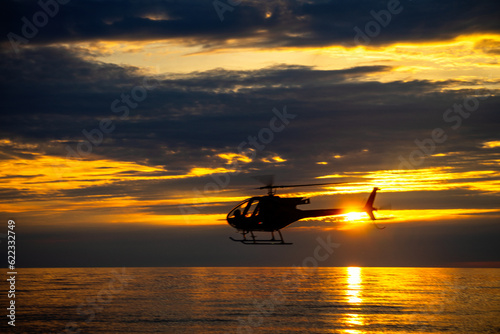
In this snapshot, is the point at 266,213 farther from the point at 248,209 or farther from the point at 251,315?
the point at 251,315

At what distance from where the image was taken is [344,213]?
149ft

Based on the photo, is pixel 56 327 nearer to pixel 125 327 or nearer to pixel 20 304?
pixel 125 327

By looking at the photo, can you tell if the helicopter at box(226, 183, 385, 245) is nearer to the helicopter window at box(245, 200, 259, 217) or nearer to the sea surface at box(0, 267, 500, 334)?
the helicopter window at box(245, 200, 259, 217)

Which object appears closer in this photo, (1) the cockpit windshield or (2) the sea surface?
(1) the cockpit windshield

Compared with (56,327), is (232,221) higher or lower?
lower

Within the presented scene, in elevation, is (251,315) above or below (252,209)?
above

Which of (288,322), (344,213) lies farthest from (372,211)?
(288,322)

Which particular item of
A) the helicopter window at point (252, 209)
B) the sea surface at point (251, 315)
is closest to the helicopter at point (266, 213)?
the helicopter window at point (252, 209)

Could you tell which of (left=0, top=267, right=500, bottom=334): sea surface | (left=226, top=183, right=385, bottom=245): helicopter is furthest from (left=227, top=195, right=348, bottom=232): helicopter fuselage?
(left=0, top=267, right=500, bottom=334): sea surface

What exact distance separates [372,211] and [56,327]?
5335cm

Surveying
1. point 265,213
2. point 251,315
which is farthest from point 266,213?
point 251,315

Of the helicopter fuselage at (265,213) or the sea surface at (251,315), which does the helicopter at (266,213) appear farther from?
the sea surface at (251,315)

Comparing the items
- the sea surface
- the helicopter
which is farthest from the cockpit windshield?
the sea surface

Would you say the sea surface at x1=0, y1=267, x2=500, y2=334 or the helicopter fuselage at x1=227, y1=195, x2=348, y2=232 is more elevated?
the sea surface at x1=0, y1=267, x2=500, y2=334
